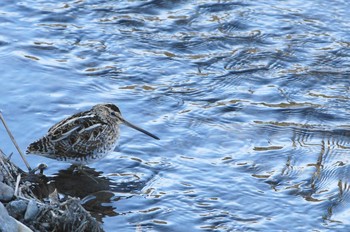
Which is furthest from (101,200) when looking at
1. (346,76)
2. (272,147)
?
(346,76)

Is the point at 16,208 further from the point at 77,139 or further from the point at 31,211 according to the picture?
the point at 77,139

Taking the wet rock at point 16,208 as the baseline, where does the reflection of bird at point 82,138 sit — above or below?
below

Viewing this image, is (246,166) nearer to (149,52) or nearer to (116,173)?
(116,173)

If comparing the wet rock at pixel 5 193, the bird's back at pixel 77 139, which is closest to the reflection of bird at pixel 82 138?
the bird's back at pixel 77 139

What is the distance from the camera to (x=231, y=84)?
9.39 meters

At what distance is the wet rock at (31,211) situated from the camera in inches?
237

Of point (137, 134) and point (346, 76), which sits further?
point (346, 76)

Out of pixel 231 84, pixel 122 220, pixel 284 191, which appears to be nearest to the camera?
pixel 122 220

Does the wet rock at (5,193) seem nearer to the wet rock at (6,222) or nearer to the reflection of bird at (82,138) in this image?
the wet rock at (6,222)

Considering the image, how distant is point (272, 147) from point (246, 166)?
1.54 ft

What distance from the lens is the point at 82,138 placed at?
7668 mm

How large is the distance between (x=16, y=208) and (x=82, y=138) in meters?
1.75

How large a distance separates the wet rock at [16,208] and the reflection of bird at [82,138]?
1.47 m

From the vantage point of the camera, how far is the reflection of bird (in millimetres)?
7496
